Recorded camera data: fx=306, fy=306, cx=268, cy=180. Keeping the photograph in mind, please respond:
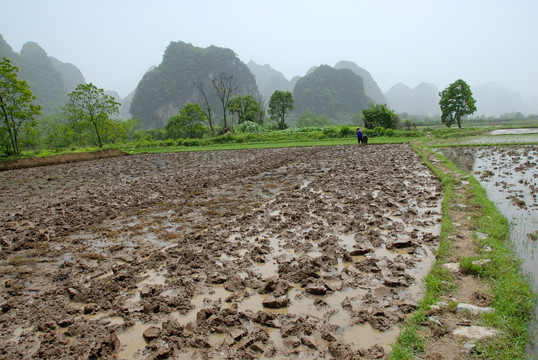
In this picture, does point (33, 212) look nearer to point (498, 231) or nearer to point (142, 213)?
point (142, 213)

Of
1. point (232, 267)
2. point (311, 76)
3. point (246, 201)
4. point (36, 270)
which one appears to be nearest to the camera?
point (232, 267)

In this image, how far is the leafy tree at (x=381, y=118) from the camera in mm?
37531

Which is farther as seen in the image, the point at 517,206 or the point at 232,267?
the point at 517,206

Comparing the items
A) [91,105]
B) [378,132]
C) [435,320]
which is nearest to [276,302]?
[435,320]

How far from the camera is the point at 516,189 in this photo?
28.3 feet

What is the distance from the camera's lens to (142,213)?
29.1 feet

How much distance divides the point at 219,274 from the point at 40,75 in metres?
140

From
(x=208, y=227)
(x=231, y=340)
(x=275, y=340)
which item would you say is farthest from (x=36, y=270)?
(x=275, y=340)

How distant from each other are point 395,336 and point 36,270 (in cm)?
595

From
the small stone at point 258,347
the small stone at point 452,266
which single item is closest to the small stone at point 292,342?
the small stone at point 258,347

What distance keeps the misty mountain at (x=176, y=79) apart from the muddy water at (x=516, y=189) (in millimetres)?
108471

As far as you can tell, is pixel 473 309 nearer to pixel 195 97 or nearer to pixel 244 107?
pixel 244 107

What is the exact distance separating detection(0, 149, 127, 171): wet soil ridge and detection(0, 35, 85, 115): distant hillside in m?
84.3

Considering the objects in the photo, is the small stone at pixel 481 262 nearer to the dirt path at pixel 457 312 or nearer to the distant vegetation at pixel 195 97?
the dirt path at pixel 457 312
